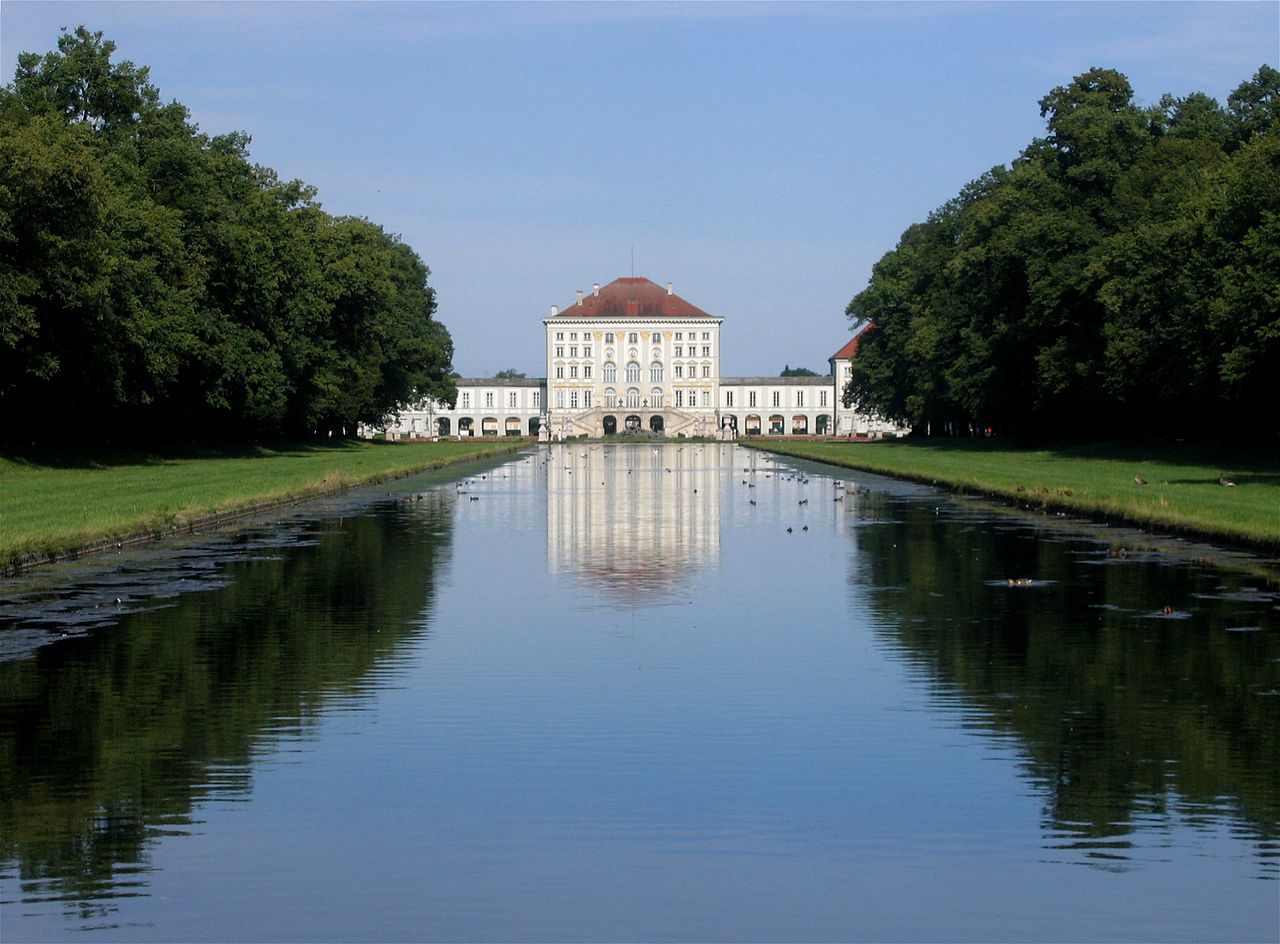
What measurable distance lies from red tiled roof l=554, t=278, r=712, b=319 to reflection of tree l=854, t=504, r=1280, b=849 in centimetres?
16607

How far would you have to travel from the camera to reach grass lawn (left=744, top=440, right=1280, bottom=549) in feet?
101

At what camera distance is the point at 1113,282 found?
6519 cm

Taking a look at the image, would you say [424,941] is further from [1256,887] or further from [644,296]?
[644,296]

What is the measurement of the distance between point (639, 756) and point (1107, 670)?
5346 millimetres

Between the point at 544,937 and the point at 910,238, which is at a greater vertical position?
the point at 910,238

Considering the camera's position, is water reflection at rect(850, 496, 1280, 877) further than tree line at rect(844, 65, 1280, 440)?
No

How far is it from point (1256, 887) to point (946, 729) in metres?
4.14

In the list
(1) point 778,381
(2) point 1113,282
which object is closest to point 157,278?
(2) point 1113,282

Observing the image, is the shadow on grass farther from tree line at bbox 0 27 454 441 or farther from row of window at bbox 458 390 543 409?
row of window at bbox 458 390 543 409

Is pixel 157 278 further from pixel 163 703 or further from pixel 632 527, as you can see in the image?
pixel 163 703

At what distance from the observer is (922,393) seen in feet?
317

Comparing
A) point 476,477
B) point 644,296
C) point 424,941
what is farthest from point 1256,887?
point 644,296

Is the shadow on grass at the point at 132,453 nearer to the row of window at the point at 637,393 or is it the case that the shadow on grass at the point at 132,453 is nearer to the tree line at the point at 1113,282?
the tree line at the point at 1113,282

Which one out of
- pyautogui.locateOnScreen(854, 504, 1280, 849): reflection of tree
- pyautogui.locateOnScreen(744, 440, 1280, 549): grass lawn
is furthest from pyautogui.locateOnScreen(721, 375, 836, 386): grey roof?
pyautogui.locateOnScreen(854, 504, 1280, 849): reflection of tree
